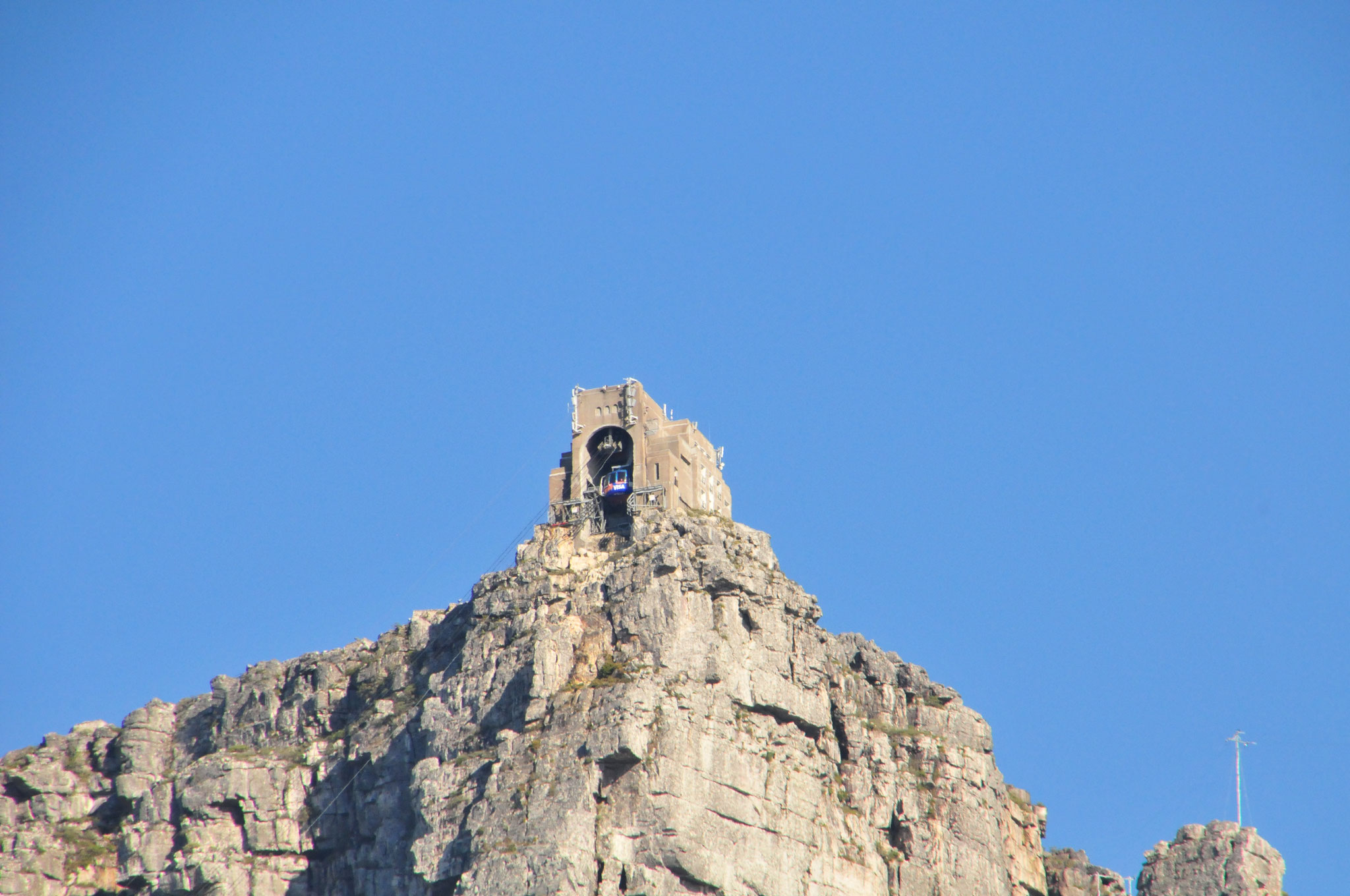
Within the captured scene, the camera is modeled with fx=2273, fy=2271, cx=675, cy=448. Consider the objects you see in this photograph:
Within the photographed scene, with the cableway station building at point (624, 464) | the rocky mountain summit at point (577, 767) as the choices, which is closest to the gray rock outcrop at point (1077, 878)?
the rocky mountain summit at point (577, 767)

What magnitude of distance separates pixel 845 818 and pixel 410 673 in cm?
3594

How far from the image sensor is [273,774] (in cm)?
17062

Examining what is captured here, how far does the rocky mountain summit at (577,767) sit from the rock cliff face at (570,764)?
0.19m

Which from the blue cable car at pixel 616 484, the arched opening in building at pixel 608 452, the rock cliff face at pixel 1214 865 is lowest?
the rock cliff face at pixel 1214 865

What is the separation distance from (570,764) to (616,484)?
103 feet

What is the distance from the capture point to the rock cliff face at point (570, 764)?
14738 centimetres

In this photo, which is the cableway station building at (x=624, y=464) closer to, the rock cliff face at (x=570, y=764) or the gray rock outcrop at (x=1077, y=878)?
the rock cliff face at (x=570, y=764)

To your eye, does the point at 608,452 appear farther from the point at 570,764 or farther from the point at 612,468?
the point at 570,764

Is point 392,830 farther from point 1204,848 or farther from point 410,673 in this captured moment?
point 1204,848

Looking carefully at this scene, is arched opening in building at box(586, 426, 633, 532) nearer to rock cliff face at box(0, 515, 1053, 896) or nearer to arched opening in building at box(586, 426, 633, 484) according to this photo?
arched opening in building at box(586, 426, 633, 484)

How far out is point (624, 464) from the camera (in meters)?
175

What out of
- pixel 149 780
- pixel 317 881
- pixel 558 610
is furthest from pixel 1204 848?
pixel 149 780

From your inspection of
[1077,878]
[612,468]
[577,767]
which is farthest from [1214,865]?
[612,468]

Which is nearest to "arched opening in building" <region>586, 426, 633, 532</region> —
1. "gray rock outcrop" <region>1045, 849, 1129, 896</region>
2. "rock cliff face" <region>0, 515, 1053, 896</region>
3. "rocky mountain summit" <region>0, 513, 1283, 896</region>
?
"rocky mountain summit" <region>0, 513, 1283, 896</region>
